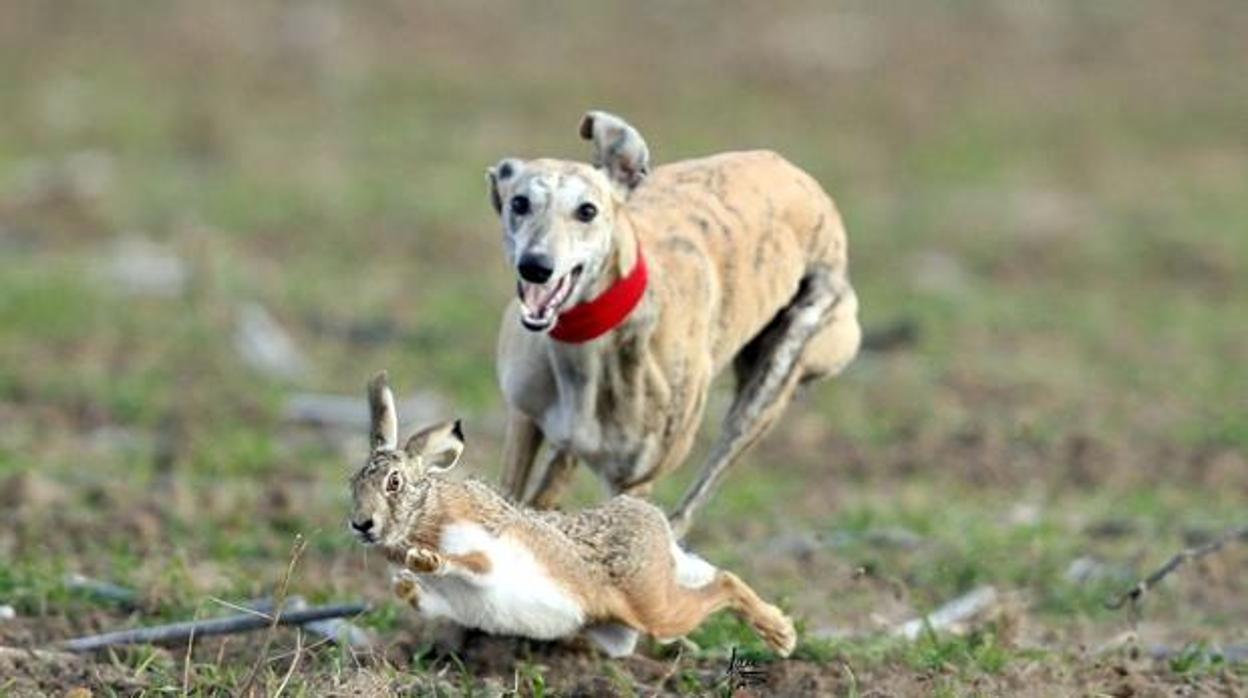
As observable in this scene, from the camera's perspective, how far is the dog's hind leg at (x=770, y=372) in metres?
7.87

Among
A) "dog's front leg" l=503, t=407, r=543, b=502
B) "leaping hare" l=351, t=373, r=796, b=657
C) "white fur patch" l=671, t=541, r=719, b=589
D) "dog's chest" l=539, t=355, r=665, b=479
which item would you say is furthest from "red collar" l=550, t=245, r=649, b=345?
"white fur patch" l=671, t=541, r=719, b=589

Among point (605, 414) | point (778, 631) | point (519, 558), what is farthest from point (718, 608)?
point (605, 414)

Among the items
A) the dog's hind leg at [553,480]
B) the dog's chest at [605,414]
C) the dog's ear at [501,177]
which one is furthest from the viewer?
the dog's hind leg at [553,480]

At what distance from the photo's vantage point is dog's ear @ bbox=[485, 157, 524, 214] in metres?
7.01

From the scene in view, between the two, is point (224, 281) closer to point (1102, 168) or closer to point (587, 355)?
point (587, 355)

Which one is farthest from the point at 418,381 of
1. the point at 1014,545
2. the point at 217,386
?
the point at 1014,545

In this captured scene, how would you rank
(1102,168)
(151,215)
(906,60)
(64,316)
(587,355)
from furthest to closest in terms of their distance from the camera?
1. (906,60)
2. (1102,168)
3. (151,215)
4. (64,316)
5. (587,355)

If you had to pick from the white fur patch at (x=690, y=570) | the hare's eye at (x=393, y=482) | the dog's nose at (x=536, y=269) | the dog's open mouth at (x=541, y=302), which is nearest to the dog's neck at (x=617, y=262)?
the dog's open mouth at (x=541, y=302)

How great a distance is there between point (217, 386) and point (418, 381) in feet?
3.57

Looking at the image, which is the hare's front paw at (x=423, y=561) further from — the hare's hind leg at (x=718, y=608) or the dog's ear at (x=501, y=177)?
the dog's ear at (x=501, y=177)

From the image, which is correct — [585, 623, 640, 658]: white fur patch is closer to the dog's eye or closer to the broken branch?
the broken branch

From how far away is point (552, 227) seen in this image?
6.80 metres

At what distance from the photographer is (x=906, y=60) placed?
23906 millimetres

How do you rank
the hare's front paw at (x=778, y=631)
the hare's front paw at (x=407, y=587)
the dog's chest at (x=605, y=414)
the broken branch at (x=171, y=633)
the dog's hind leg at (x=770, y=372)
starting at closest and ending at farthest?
the hare's front paw at (x=407, y=587)
the hare's front paw at (x=778, y=631)
the broken branch at (x=171, y=633)
the dog's chest at (x=605, y=414)
the dog's hind leg at (x=770, y=372)
